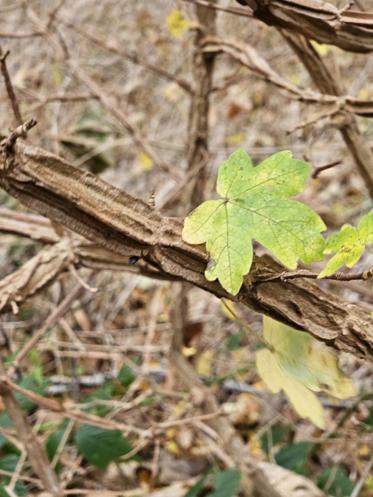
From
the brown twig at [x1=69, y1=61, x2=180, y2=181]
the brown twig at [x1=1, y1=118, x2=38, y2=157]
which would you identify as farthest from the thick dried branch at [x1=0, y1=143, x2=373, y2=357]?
the brown twig at [x1=69, y1=61, x2=180, y2=181]

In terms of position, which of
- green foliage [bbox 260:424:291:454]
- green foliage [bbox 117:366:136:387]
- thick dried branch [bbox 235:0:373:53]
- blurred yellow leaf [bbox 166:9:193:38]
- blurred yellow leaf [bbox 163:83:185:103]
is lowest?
green foliage [bbox 260:424:291:454]

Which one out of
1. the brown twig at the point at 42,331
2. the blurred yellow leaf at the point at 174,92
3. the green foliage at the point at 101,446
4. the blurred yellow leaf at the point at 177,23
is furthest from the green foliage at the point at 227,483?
the blurred yellow leaf at the point at 174,92

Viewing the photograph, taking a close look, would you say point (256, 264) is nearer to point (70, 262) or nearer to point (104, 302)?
point (70, 262)

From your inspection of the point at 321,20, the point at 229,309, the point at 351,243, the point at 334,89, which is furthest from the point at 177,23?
the point at 351,243

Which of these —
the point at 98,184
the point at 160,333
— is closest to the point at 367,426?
the point at 98,184

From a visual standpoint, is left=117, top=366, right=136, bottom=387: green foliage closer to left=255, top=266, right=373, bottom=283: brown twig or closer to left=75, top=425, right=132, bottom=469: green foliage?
left=75, top=425, right=132, bottom=469: green foliage

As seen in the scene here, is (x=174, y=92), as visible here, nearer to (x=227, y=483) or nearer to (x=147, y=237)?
(x=227, y=483)
